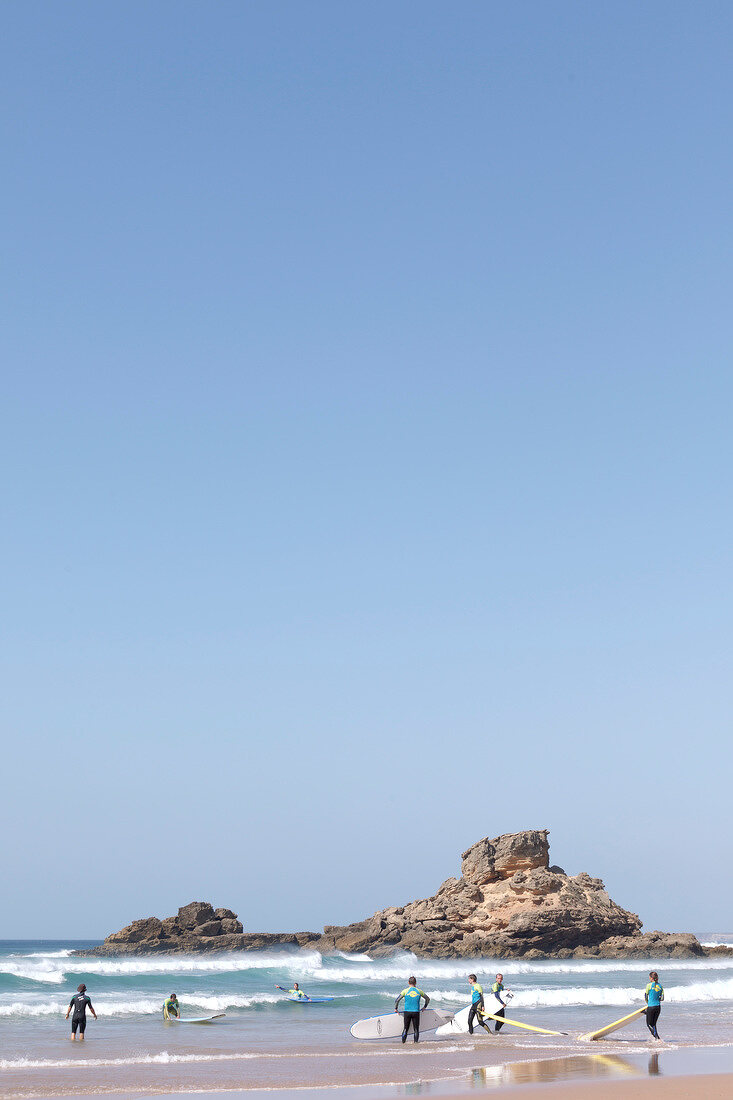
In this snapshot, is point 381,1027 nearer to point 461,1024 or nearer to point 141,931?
point 461,1024

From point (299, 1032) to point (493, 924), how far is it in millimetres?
34565

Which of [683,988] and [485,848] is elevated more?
[485,848]

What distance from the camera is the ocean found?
1758 cm

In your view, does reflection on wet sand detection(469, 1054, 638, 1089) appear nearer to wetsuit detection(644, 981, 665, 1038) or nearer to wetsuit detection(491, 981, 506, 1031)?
wetsuit detection(644, 981, 665, 1038)

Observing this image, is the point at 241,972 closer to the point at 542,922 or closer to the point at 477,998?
the point at 542,922

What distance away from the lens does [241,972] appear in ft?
164

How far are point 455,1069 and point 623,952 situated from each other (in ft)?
145

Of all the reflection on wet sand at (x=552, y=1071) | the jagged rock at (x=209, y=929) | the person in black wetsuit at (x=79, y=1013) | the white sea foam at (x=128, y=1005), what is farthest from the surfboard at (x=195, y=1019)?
the jagged rock at (x=209, y=929)

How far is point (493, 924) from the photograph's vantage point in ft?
190

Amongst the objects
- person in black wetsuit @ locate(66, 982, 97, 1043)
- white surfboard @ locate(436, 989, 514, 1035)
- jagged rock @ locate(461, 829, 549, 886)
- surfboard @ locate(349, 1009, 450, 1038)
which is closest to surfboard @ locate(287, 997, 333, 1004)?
white surfboard @ locate(436, 989, 514, 1035)

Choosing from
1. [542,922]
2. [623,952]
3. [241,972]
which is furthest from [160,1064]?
[623,952]

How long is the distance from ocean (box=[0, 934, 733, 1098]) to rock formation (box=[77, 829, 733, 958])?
4582mm

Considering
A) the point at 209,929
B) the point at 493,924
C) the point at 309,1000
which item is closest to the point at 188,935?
the point at 209,929

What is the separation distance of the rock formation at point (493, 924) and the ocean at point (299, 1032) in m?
4.58
